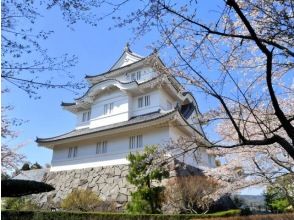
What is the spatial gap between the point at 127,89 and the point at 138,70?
7.55ft

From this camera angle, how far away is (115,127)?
15172mm

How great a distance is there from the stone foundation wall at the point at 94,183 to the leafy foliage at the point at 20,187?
19.4 feet

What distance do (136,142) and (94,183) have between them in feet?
11.0

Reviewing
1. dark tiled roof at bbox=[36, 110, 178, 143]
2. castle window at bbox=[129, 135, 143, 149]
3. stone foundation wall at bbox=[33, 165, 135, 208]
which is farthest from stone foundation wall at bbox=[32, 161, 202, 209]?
dark tiled roof at bbox=[36, 110, 178, 143]

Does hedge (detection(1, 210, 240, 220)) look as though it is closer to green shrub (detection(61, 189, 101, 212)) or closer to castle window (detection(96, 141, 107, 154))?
green shrub (detection(61, 189, 101, 212))

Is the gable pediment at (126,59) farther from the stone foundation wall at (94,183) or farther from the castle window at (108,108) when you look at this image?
the stone foundation wall at (94,183)

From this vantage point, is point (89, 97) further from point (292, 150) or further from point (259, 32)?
point (292, 150)

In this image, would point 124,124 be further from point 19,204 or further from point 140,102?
point 19,204

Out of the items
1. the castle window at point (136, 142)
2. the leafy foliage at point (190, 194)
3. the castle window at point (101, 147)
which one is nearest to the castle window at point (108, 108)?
the castle window at point (101, 147)

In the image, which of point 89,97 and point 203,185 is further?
point 89,97

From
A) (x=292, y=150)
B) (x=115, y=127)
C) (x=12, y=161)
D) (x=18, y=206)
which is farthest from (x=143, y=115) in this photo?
(x=292, y=150)

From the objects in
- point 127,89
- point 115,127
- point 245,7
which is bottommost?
point 245,7

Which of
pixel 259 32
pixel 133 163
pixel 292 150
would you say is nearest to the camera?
pixel 292 150

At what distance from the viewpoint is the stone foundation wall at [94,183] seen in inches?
550
